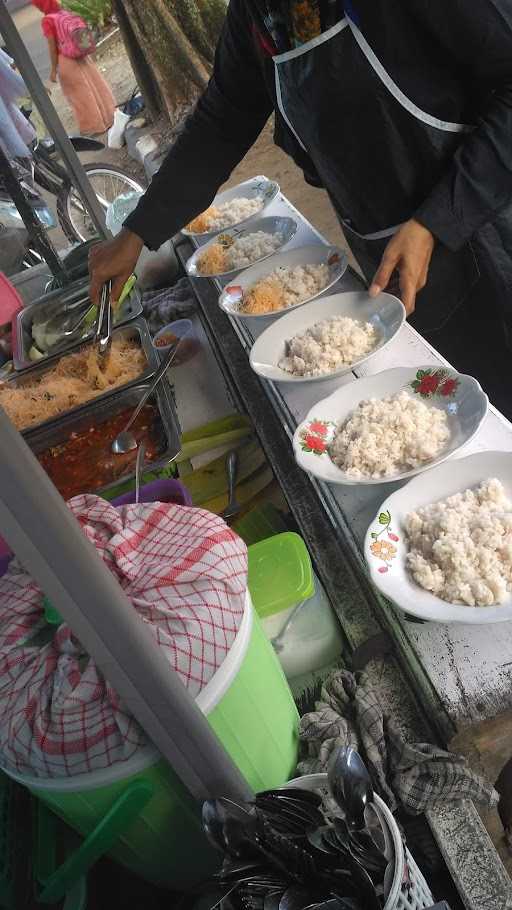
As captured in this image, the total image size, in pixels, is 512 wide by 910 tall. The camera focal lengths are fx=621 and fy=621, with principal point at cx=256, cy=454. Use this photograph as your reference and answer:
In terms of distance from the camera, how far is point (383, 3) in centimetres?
150

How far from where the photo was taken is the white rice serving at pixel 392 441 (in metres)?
1.42

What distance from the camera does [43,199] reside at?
5.51m

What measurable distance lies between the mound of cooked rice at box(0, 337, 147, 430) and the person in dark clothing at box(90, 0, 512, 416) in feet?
1.68

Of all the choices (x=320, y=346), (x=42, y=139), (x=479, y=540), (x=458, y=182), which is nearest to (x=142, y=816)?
(x=479, y=540)

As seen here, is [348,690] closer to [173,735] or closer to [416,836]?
[416,836]

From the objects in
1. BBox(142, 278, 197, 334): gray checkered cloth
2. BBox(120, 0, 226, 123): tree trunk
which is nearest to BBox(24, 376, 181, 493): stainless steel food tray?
BBox(142, 278, 197, 334): gray checkered cloth

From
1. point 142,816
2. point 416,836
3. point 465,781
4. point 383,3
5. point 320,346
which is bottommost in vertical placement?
point 416,836

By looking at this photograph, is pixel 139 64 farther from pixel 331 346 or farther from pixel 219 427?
pixel 331 346

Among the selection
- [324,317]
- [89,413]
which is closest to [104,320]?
[89,413]

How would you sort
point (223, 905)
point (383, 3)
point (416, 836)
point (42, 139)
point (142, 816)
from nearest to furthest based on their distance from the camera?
point (223, 905)
point (142, 816)
point (416, 836)
point (383, 3)
point (42, 139)

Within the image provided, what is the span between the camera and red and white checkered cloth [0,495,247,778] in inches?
37.0

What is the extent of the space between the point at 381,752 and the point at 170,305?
228cm

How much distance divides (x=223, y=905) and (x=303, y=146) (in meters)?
1.99

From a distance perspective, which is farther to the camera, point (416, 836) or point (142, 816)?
point (416, 836)
